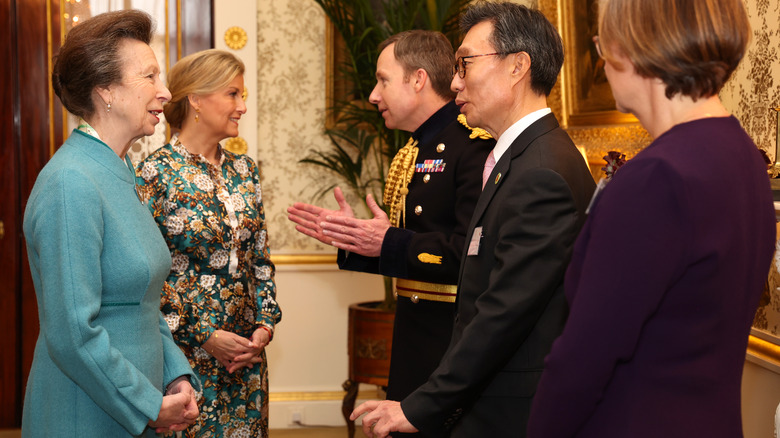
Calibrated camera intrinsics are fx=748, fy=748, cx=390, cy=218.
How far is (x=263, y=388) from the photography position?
2.91m

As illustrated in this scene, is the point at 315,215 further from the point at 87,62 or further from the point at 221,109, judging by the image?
the point at 87,62

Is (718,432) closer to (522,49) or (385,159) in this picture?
(522,49)

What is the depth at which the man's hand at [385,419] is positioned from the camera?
1728 millimetres

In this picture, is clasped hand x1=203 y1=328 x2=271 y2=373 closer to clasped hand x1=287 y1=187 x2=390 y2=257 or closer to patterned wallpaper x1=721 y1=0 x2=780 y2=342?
clasped hand x1=287 y1=187 x2=390 y2=257

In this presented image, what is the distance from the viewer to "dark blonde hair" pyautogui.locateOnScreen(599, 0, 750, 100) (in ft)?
3.89

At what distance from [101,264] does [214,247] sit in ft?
2.93

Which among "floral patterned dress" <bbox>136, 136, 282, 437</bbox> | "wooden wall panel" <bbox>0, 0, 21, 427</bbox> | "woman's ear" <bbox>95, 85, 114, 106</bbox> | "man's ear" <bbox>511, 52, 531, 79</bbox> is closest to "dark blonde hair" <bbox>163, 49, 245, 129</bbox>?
"floral patterned dress" <bbox>136, 136, 282, 437</bbox>

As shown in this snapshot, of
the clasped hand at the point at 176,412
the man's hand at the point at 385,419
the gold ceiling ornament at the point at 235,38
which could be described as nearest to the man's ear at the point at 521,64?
the man's hand at the point at 385,419

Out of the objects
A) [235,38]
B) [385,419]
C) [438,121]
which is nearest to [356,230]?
[438,121]

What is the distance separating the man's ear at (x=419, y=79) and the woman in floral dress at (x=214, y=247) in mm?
755

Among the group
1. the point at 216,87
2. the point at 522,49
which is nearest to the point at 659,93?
the point at 522,49

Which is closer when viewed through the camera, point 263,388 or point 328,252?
point 263,388

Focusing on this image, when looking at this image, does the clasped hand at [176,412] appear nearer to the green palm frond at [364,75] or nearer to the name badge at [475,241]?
the name badge at [475,241]

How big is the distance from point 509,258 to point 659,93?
502 mm
